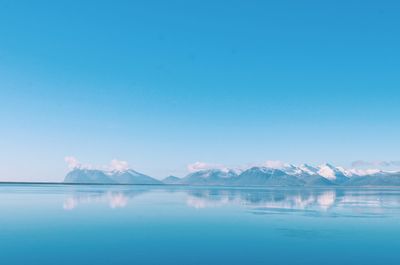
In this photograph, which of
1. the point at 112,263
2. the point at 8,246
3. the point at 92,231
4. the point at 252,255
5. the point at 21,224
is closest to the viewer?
the point at 112,263

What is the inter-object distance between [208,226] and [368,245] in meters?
14.7

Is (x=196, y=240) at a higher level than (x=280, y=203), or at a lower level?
higher

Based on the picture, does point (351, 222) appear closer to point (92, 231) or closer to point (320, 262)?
point (320, 262)

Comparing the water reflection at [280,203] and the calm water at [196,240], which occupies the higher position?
the calm water at [196,240]

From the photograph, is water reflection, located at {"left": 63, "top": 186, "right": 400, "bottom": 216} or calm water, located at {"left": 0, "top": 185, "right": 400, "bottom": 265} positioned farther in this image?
water reflection, located at {"left": 63, "top": 186, "right": 400, "bottom": 216}

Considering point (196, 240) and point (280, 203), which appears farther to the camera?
point (280, 203)

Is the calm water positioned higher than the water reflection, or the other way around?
the calm water

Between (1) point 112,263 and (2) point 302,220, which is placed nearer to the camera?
(1) point 112,263

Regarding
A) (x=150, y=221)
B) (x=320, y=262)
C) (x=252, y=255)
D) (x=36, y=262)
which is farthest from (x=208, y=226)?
(x=36, y=262)

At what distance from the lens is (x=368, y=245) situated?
27.4 meters

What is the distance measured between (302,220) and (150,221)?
16276mm

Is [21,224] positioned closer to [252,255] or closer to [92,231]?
[92,231]

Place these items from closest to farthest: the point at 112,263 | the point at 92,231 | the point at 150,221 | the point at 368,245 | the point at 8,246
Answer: the point at 112,263, the point at 8,246, the point at 368,245, the point at 92,231, the point at 150,221

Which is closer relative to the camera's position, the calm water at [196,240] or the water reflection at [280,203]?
the calm water at [196,240]
